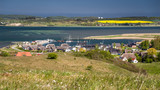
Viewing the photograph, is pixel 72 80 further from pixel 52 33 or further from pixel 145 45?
pixel 52 33

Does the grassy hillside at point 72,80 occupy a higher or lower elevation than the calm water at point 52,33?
higher

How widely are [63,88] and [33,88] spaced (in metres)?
0.63

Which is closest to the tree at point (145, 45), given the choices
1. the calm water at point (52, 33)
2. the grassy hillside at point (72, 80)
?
the calm water at point (52, 33)

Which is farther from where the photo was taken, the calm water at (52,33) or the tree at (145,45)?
the calm water at (52,33)

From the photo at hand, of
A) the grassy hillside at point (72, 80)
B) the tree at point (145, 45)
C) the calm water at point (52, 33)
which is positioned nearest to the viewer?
the grassy hillside at point (72, 80)

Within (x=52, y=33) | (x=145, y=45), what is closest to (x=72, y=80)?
(x=145, y=45)

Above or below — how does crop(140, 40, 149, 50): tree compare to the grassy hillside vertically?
below

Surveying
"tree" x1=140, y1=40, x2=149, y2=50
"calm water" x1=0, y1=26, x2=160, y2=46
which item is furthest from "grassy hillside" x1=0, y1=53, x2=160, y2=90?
"calm water" x1=0, y1=26, x2=160, y2=46

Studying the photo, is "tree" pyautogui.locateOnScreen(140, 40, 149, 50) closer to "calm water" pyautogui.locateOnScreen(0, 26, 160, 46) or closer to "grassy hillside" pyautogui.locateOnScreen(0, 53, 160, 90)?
"calm water" pyautogui.locateOnScreen(0, 26, 160, 46)

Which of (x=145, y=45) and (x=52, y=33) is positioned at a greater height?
(x=145, y=45)

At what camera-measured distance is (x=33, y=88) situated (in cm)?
403

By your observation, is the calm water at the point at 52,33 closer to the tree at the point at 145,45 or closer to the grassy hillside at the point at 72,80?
the tree at the point at 145,45

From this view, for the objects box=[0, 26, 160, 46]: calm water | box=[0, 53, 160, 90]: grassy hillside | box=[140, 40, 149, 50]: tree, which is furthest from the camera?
box=[0, 26, 160, 46]: calm water

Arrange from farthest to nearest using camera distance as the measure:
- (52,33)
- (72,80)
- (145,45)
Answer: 1. (52,33)
2. (145,45)
3. (72,80)
